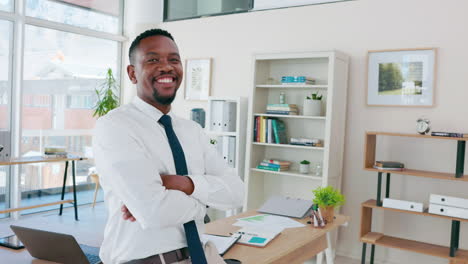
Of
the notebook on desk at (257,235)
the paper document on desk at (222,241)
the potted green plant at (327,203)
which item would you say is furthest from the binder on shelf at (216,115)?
the paper document on desk at (222,241)

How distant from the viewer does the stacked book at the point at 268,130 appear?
4871 millimetres

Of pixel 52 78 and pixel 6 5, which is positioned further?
pixel 52 78

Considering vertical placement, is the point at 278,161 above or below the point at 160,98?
below

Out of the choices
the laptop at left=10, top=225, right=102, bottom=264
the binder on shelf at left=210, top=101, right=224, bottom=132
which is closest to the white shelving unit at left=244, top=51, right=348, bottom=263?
the binder on shelf at left=210, top=101, right=224, bottom=132

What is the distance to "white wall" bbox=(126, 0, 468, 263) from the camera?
417 centimetres

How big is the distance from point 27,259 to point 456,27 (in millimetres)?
4025

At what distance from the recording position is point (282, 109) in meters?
4.80

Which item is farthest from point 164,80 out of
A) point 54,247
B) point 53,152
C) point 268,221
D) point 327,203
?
point 53,152

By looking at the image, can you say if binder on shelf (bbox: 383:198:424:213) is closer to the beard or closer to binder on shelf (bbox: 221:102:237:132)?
binder on shelf (bbox: 221:102:237:132)

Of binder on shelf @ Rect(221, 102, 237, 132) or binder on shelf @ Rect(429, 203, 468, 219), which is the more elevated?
binder on shelf @ Rect(221, 102, 237, 132)

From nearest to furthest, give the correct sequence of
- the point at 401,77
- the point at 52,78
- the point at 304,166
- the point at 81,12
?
the point at 401,77
the point at 304,166
the point at 52,78
the point at 81,12

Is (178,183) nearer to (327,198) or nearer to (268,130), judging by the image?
(327,198)

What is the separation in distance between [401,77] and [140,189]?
3686 mm

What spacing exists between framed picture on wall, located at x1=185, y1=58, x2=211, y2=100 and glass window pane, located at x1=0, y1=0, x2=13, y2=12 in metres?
2.24
